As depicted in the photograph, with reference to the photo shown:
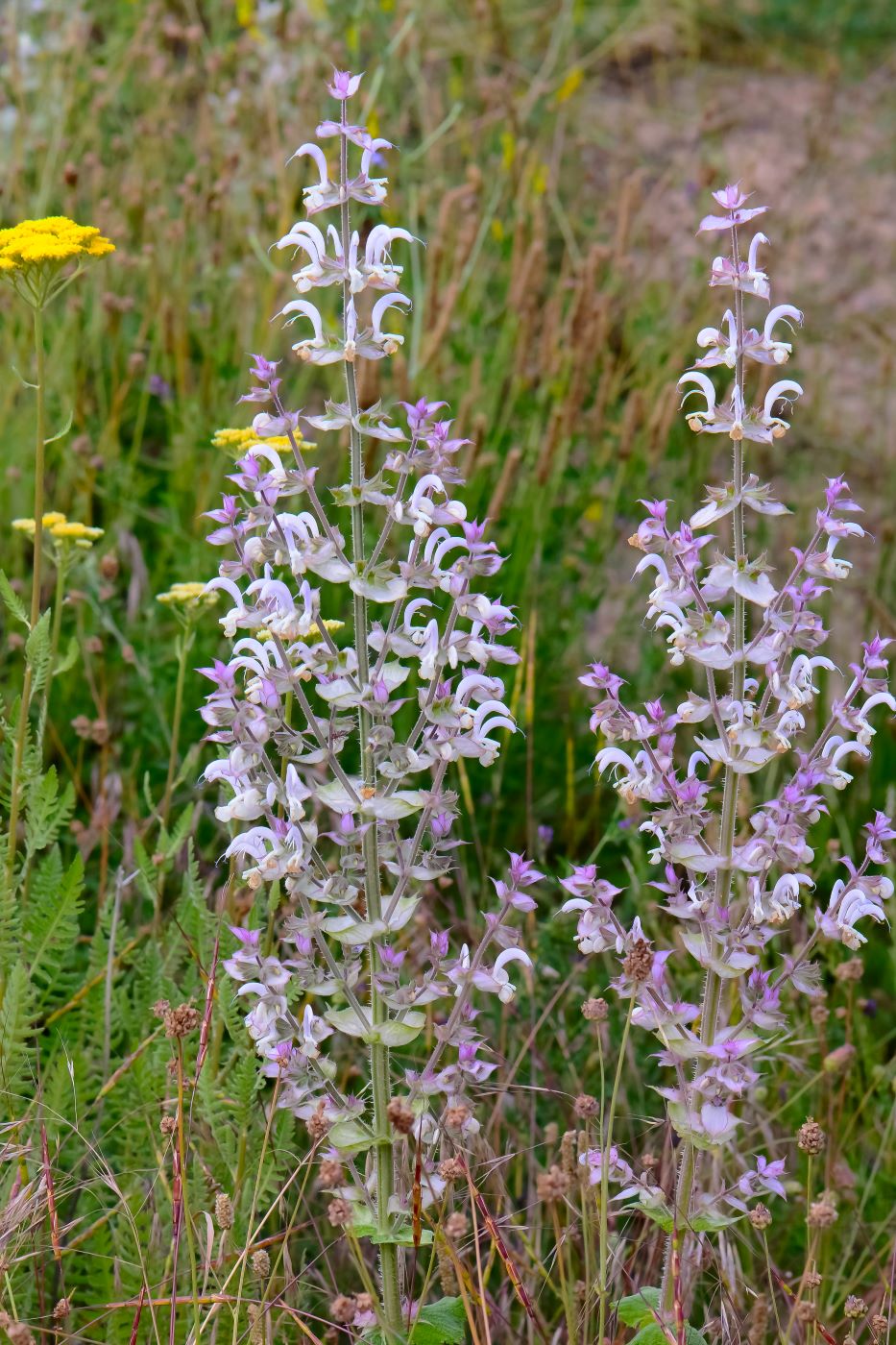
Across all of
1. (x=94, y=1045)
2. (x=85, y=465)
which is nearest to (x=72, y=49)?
(x=85, y=465)

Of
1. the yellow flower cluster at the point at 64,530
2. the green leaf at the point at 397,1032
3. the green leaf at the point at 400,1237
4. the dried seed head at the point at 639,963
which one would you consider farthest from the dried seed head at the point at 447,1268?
the yellow flower cluster at the point at 64,530

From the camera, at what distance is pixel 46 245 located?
2057 millimetres

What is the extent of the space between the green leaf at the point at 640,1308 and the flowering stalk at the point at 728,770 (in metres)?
0.03

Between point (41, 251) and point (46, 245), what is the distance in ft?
0.08

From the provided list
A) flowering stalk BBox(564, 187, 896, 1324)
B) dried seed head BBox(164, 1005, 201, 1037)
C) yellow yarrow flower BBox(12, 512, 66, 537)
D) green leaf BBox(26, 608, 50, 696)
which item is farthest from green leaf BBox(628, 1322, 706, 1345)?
yellow yarrow flower BBox(12, 512, 66, 537)

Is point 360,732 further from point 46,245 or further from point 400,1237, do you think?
point 46,245

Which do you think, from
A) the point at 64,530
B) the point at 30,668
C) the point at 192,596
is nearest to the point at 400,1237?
the point at 30,668

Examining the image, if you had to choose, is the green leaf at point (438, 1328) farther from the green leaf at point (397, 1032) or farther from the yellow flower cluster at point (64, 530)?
the yellow flower cluster at point (64, 530)

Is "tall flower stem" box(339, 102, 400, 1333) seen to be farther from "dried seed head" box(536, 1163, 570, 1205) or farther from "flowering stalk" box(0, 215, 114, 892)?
"flowering stalk" box(0, 215, 114, 892)

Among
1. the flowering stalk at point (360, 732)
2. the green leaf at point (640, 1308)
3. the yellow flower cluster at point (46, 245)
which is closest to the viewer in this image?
the flowering stalk at point (360, 732)

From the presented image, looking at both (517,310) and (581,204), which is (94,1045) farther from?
(581,204)

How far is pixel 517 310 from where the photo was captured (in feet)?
12.2

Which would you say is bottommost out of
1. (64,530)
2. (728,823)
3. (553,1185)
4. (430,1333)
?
(430,1333)

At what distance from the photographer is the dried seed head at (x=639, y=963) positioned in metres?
1.61
